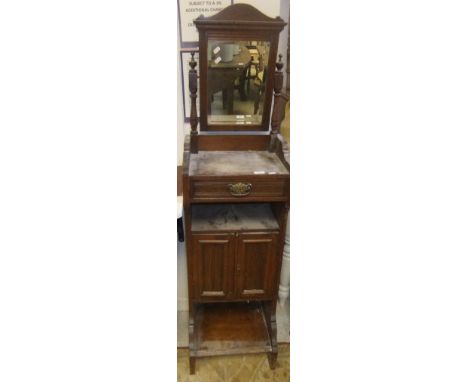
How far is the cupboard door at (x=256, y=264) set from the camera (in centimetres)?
128

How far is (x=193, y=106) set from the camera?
1.26m

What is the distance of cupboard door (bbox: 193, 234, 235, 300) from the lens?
1272 mm

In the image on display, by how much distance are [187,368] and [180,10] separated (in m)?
1.46

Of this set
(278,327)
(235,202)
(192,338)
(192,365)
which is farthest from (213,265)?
(278,327)

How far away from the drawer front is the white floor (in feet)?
2.68

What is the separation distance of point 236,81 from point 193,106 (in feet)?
0.62

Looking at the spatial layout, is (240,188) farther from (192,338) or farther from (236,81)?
(192,338)

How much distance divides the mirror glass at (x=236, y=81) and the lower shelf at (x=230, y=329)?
0.92 meters

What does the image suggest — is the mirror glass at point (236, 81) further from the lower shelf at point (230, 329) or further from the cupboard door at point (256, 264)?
the lower shelf at point (230, 329)

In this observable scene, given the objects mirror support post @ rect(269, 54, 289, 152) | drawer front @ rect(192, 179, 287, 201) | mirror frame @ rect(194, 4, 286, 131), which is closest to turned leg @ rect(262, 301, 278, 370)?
drawer front @ rect(192, 179, 287, 201)

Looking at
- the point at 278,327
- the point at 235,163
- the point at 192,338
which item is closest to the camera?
the point at 235,163

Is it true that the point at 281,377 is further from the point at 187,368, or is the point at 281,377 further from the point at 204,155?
the point at 204,155

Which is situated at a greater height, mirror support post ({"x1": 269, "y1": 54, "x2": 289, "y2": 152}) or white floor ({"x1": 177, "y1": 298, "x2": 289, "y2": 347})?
mirror support post ({"x1": 269, "y1": 54, "x2": 289, "y2": 152})

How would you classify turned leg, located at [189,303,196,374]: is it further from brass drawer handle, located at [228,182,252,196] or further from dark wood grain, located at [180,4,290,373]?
brass drawer handle, located at [228,182,252,196]
